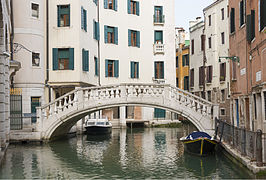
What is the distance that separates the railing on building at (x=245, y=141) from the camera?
35.0 feet

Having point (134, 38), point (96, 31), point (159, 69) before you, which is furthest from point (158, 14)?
point (96, 31)

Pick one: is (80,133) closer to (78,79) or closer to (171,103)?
(78,79)

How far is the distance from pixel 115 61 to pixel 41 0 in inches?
366

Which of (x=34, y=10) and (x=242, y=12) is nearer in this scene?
(x=242, y=12)

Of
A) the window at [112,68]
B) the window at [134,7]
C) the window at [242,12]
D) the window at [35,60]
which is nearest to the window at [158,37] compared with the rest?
the window at [134,7]

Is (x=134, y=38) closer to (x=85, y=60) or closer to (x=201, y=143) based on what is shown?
(x=85, y=60)

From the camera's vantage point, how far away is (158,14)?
36094mm

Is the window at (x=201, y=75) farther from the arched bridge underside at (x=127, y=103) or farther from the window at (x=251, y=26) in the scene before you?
the window at (x=251, y=26)

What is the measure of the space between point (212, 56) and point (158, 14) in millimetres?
5788

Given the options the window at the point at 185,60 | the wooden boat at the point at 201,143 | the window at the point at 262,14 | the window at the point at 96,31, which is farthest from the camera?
the window at the point at 185,60

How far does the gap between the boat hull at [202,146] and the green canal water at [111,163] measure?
0.28 metres

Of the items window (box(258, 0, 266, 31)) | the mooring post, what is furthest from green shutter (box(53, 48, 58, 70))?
the mooring post

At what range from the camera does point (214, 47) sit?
35.8 meters

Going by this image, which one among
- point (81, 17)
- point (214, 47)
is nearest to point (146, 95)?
point (81, 17)
